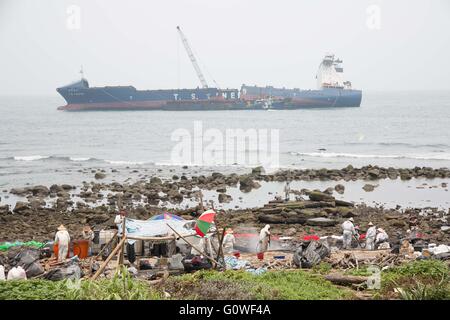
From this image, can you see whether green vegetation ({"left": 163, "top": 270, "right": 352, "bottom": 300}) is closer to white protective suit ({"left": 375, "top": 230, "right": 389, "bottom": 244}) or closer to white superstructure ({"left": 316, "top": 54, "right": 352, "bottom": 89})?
white protective suit ({"left": 375, "top": 230, "right": 389, "bottom": 244})

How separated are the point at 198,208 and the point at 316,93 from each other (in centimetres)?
6607

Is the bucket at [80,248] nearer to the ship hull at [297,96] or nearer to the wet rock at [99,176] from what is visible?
the wet rock at [99,176]

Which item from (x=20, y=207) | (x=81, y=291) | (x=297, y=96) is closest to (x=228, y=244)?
(x=81, y=291)

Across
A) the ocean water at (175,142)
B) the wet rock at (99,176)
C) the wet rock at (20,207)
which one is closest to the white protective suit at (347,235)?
the wet rock at (20,207)

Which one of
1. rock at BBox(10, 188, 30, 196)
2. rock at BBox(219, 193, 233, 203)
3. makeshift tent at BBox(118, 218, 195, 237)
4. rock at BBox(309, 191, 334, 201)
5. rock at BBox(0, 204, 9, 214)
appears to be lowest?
rock at BBox(10, 188, 30, 196)

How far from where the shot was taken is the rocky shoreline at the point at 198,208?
55.3 ft

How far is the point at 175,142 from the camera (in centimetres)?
4994

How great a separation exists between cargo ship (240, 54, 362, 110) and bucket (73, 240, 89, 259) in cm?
6888

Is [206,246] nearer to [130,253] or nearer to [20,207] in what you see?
[130,253]

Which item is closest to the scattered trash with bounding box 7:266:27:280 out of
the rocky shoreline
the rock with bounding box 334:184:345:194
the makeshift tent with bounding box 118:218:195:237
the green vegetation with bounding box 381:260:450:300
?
the makeshift tent with bounding box 118:218:195:237

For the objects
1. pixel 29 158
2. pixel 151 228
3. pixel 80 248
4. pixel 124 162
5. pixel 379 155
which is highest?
pixel 151 228

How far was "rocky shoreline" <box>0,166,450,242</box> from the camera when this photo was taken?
55.3 ft

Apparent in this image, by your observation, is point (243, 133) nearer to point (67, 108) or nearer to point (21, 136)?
point (21, 136)
